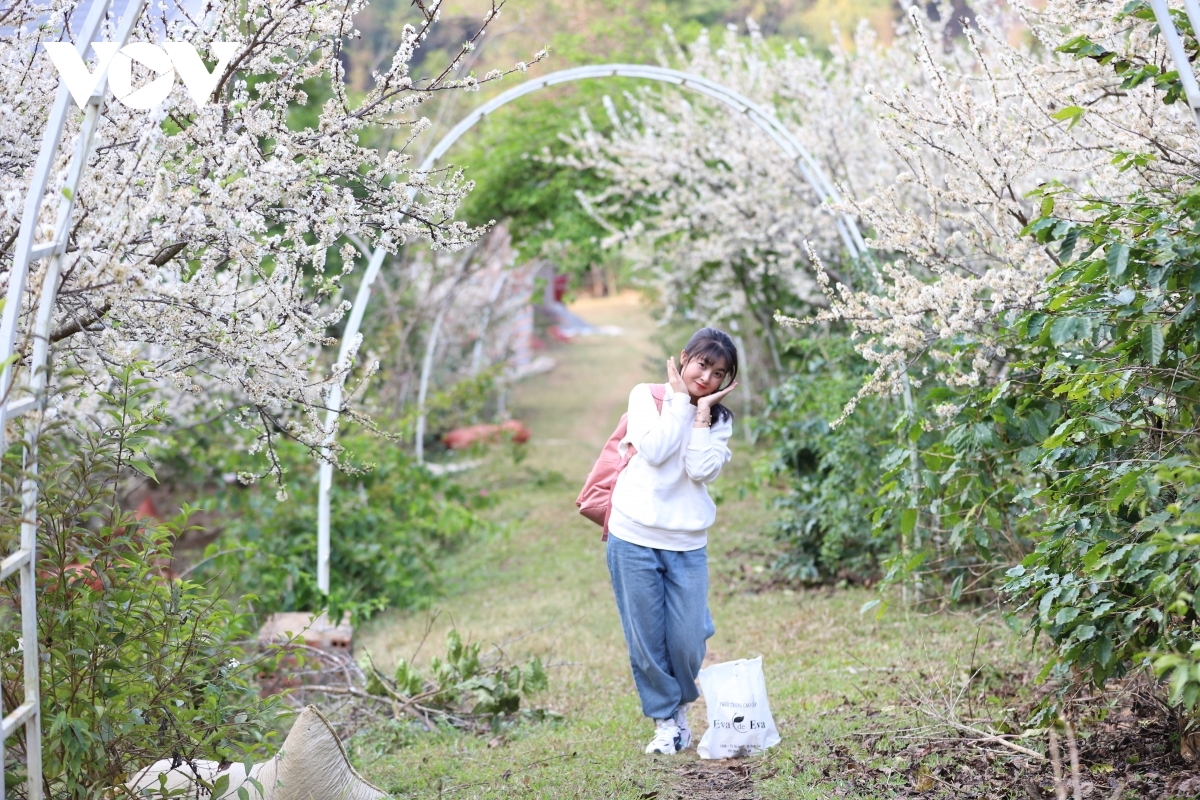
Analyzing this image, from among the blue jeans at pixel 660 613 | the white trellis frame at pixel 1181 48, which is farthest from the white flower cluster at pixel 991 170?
the white trellis frame at pixel 1181 48

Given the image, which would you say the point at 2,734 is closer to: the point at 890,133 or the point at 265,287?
the point at 265,287

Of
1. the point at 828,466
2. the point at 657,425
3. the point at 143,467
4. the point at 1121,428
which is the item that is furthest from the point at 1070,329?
the point at 828,466

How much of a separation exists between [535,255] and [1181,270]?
292 inches

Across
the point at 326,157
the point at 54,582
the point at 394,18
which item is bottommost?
the point at 54,582

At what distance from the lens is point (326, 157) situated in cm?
312

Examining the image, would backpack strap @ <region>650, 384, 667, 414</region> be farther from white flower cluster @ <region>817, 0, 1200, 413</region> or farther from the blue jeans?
white flower cluster @ <region>817, 0, 1200, 413</region>

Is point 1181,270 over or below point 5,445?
over

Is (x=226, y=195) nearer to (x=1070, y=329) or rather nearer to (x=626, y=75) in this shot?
(x=1070, y=329)

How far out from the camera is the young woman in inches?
148

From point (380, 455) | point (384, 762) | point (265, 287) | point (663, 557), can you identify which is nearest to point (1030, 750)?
point (663, 557)

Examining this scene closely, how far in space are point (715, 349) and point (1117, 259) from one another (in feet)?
4.61

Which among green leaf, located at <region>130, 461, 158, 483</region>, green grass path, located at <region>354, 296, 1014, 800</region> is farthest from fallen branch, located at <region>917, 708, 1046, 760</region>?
green leaf, located at <region>130, 461, 158, 483</region>

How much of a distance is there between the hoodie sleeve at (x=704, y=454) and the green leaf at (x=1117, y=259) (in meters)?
1.37

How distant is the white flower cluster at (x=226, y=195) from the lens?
2.81 meters
